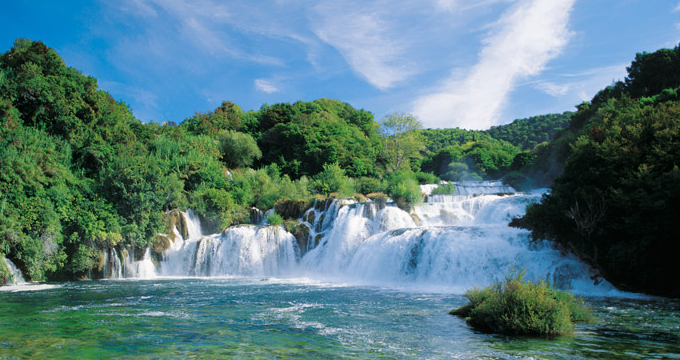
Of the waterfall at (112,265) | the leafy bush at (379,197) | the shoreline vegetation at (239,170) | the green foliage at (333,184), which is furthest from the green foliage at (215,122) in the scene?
the waterfall at (112,265)

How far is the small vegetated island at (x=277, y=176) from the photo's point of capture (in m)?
14.2

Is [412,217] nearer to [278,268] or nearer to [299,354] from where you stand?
[278,268]

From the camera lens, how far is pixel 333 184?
3706 cm

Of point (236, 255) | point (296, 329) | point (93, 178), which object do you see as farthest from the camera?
point (93, 178)

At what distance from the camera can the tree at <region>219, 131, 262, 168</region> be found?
4369 centimetres

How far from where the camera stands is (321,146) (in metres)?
45.5

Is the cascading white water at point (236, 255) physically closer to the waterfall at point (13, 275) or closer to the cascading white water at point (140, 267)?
the cascading white water at point (140, 267)

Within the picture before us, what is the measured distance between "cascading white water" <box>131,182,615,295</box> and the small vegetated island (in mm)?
1600

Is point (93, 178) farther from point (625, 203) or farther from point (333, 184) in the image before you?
point (625, 203)

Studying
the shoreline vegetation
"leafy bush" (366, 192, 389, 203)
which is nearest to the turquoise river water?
the shoreline vegetation

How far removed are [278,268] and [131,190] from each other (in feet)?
34.1

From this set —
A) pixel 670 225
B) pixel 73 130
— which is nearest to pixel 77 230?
pixel 73 130

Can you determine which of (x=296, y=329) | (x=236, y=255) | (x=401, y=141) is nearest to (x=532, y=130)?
(x=401, y=141)

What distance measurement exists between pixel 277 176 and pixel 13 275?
23673mm
